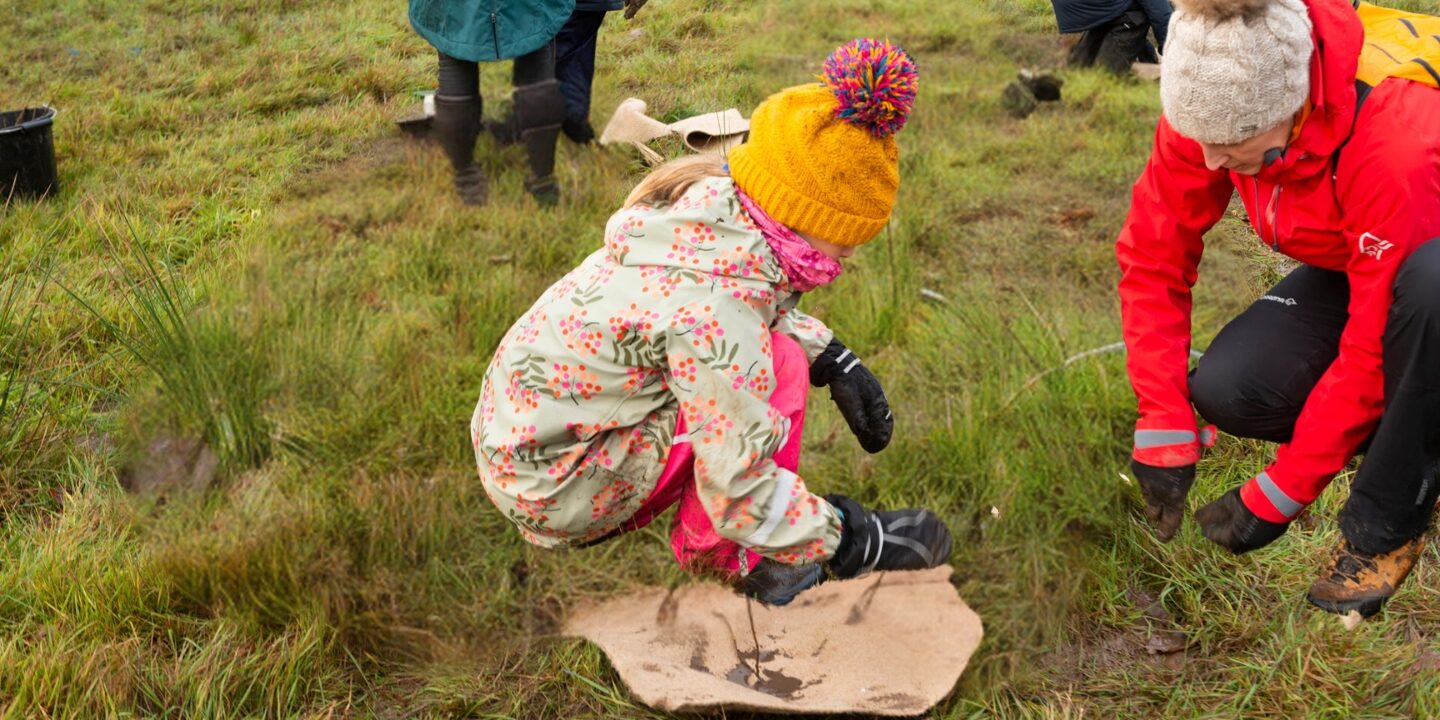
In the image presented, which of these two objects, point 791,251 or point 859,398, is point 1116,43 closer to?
point 859,398

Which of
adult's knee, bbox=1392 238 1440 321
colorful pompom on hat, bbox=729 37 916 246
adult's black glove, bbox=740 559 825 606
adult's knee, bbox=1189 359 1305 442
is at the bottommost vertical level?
adult's black glove, bbox=740 559 825 606

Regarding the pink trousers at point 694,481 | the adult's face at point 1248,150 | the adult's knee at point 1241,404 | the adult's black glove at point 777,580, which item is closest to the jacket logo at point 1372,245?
the adult's face at point 1248,150

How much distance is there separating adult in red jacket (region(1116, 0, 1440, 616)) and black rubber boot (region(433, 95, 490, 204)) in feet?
7.74

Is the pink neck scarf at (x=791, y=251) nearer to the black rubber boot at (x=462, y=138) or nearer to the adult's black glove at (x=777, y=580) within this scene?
the adult's black glove at (x=777, y=580)

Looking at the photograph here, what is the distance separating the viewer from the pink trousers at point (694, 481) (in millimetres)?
2234

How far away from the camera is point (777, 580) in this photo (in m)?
2.26

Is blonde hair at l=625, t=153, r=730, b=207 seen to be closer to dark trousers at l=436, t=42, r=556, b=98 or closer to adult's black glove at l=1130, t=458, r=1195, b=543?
adult's black glove at l=1130, t=458, r=1195, b=543

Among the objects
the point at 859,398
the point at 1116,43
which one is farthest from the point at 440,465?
the point at 1116,43

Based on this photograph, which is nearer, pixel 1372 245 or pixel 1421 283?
pixel 1421 283

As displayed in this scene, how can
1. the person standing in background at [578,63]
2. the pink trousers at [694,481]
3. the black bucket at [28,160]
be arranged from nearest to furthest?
the pink trousers at [694,481] → the black bucket at [28,160] → the person standing in background at [578,63]

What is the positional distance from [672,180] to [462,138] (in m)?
2.02

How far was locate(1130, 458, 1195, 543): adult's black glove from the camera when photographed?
221cm

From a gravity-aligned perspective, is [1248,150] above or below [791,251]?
above

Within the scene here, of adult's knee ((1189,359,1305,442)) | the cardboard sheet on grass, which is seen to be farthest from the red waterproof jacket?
the cardboard sheet on grass
